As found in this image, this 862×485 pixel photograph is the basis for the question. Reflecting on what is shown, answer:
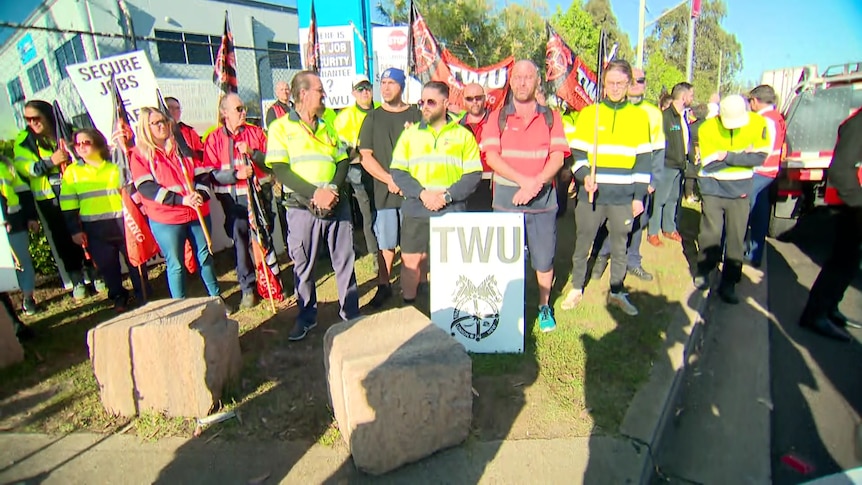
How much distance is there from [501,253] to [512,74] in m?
1.44

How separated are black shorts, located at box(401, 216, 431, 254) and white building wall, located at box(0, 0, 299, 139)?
14.9m

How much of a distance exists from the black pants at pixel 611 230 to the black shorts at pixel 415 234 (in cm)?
155

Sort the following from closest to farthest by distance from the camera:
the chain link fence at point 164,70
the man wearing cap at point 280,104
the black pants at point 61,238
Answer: the black pants at point 61,238 → the man wearing cap at point 280,104 → the chain link fence at point 164,70

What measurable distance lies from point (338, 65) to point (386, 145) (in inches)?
158

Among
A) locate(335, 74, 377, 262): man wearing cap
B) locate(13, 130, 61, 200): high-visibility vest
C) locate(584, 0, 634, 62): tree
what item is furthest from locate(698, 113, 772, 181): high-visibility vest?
locate(584, 0, 634, 62): tree

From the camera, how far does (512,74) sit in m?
3.95

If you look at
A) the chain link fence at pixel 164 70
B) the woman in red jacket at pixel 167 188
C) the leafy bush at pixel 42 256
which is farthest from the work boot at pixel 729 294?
the chain link fence at pixel 164 70

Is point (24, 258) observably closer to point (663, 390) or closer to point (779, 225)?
point (663, 390)

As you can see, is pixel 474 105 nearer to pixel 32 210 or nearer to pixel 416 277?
pixel 416 277

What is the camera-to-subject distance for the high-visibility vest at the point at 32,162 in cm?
521

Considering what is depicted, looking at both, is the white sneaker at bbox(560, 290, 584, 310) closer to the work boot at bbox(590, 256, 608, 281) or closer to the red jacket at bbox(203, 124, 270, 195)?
the work boot at bbox(590, 256, 608, 281)

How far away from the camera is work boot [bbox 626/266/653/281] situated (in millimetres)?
5715

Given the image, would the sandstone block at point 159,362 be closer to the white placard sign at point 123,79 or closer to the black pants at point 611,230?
the white placard sign at point 123,79

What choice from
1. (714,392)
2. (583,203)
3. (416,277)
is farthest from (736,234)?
(416,277)
